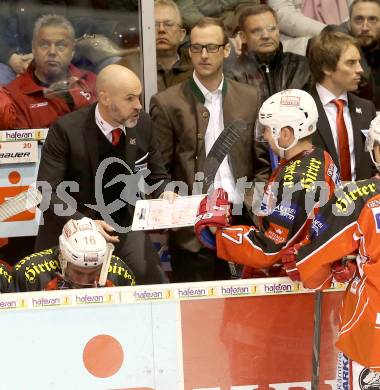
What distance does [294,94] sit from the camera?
210 inches

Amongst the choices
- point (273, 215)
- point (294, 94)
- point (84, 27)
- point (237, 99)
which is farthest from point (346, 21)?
point (273, 215)

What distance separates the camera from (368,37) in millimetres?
7238

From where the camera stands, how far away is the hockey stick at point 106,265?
5.38 meters

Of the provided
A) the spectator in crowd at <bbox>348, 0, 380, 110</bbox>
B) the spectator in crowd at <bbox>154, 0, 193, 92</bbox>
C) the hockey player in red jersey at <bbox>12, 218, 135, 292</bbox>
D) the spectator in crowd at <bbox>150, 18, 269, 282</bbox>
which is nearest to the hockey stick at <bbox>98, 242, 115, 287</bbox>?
the hockey player in red jersey at <bbox>12, 218, 135, 292</bbox>

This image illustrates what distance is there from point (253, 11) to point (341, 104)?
85 centimetres

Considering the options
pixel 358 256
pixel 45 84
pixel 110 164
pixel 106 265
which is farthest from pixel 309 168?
pixel 45 84

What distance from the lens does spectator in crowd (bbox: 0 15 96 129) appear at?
22.0 feet

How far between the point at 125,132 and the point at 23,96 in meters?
0.85

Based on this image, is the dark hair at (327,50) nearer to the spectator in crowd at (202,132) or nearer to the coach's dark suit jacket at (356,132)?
the coach's dark suit jacket at (356,132)

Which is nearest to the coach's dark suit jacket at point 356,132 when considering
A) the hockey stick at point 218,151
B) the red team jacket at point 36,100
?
the hockey stick at point 218,151

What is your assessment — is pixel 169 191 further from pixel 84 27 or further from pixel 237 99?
pixel 84 27

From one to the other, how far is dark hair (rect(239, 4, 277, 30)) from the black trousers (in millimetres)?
1591

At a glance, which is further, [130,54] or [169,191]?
[130,54]

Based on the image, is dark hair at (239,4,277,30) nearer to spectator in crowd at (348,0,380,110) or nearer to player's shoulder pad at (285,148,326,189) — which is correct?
spectator in crowd at (348,0,380,110)
